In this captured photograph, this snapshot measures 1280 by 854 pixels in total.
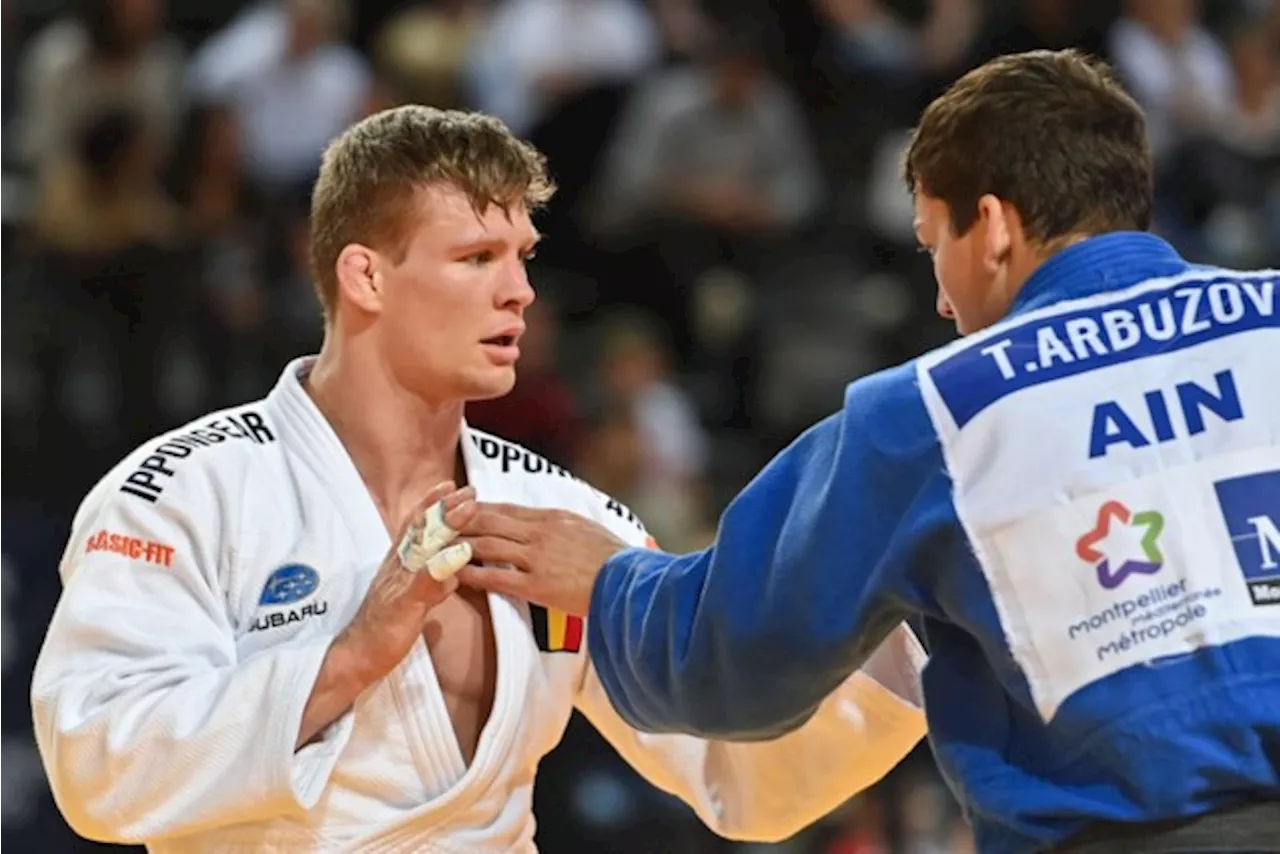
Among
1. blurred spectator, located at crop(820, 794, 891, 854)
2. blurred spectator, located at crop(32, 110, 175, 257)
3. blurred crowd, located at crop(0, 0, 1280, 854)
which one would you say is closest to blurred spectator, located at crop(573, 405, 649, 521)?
blurred crowd, located at crop(0, 0, 1280, 854)

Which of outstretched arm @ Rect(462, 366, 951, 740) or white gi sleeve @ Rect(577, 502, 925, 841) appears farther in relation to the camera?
white gi sleeve @ Rect(577, 502, 925, 841)

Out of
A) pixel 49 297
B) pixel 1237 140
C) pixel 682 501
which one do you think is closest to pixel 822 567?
pixel 682 501

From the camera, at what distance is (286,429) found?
5039 mm

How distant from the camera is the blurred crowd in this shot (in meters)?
9.73

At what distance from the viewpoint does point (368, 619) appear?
14.9ft

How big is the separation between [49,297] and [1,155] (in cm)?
138

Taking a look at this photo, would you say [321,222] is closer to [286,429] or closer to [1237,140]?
[286,429]

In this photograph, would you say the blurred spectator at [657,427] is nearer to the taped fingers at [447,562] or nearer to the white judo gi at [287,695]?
the white judo gi at [287,695]

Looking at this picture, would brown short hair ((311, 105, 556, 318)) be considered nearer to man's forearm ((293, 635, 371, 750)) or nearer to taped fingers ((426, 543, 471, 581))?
taped fingers ((426, 543, 471, 581))

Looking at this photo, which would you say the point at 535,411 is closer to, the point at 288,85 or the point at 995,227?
the point at 288,85

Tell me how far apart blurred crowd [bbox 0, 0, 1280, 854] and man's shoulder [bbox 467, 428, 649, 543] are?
13.2ft

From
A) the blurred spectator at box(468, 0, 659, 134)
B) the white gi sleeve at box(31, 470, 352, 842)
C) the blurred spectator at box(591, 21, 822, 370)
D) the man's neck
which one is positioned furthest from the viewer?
the blurred spectator at box(468, 0, 659, 134)

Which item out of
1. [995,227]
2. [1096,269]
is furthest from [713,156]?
[1096,269]

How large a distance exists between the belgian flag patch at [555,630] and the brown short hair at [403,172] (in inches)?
36.3
